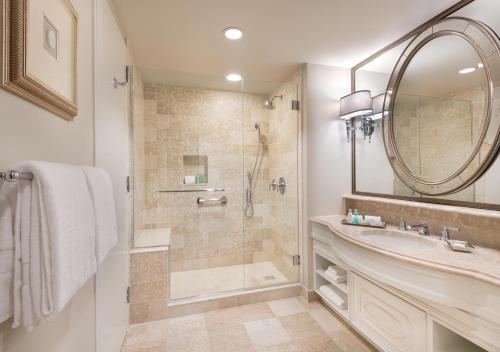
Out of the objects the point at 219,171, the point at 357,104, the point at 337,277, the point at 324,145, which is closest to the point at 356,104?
the point at 357,104

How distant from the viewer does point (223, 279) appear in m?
2.57

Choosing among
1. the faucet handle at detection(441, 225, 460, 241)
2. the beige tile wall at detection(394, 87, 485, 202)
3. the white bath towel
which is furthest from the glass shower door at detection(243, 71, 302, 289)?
Result: the white bath towel

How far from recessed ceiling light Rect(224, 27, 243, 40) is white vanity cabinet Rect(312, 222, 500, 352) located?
175 cm

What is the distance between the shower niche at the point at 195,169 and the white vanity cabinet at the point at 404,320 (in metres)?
1.66

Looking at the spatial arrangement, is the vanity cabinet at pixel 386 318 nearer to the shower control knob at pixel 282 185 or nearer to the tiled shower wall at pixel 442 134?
the tiled shower wall at pixel 442 134

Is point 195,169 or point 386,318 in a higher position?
point 195,169

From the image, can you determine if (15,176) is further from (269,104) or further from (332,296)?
(269,104)

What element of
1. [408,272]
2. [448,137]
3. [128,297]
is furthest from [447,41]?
[128,297]

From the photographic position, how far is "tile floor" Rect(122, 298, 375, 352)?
170 centimetres

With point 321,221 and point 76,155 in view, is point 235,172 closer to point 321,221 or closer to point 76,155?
point 321,221

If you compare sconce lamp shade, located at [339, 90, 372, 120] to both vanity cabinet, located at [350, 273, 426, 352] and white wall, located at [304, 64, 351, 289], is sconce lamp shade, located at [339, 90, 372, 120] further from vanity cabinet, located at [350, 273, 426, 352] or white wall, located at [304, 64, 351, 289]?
vanity cabinet, located at [350, 273, 426, 352]

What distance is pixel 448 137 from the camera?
156 cm

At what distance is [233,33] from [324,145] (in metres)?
1.30

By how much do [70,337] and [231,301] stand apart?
1512 millimetres
